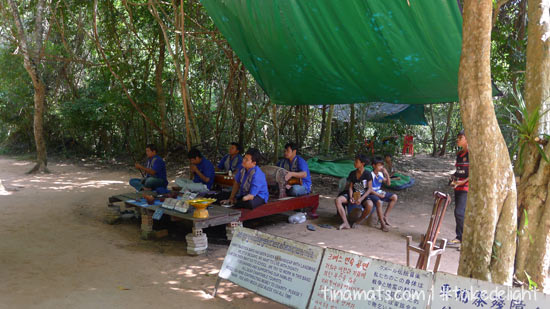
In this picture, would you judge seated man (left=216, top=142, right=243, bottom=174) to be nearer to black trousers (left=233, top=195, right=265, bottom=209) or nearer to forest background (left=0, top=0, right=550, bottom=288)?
forest background (left=0, top=0, right=550, bottom=288)

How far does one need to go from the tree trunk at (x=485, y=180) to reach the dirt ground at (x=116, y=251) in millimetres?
1650

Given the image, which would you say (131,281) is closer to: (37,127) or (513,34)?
(513,34)

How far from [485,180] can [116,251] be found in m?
3.86

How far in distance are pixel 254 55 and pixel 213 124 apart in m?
6.57

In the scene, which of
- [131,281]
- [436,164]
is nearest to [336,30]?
[131,281]

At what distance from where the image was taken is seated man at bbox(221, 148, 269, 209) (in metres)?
5.35

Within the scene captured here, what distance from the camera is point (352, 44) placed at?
474cm

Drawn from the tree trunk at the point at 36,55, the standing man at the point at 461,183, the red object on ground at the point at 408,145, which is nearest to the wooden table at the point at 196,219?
the standing man at the point at 461,183

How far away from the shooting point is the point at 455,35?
409cm

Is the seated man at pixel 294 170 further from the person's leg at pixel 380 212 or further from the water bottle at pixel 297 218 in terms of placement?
the person's leg at pixel 380 212

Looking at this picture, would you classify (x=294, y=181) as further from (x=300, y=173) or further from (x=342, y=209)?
(x=342, y=209)

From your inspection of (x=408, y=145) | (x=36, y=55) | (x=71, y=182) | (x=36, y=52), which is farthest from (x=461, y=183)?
(x=36, y=52)

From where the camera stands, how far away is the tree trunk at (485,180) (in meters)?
2.55

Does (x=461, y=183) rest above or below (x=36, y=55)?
below
